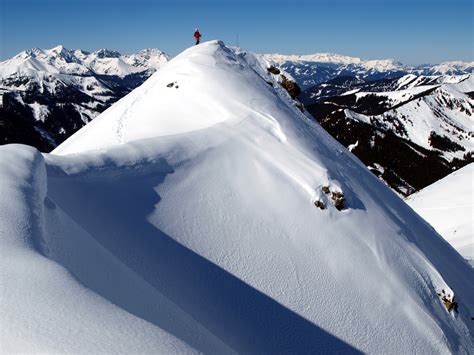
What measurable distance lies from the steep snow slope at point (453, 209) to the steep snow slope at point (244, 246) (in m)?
14.9

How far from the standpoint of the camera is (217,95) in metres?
18.9

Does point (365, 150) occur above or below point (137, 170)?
below

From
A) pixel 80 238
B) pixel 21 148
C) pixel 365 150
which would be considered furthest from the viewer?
pixel 365 150

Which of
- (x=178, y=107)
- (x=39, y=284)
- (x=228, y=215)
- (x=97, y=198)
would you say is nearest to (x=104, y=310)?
(x=39, y=284)

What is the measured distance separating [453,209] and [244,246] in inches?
1358

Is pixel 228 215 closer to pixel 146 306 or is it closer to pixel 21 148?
pixel 146 306

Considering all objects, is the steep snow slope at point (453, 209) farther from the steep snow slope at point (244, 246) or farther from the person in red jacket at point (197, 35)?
the person in red jacket at point (197, 35)

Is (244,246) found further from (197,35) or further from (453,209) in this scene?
(453,209)

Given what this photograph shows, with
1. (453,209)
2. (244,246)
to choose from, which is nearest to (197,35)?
(244,246)

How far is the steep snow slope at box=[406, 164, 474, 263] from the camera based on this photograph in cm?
3188

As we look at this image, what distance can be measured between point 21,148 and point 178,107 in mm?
9680

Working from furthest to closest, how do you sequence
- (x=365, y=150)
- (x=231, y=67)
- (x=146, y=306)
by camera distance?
(x=365, y=150) → (x=231, y=67) → (x=146, y=306)

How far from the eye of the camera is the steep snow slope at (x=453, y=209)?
105 feet

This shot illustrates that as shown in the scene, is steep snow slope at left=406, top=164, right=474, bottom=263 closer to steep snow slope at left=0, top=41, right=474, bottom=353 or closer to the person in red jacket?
steep snow slope at left=0, top=41, right=474, bottom=353
